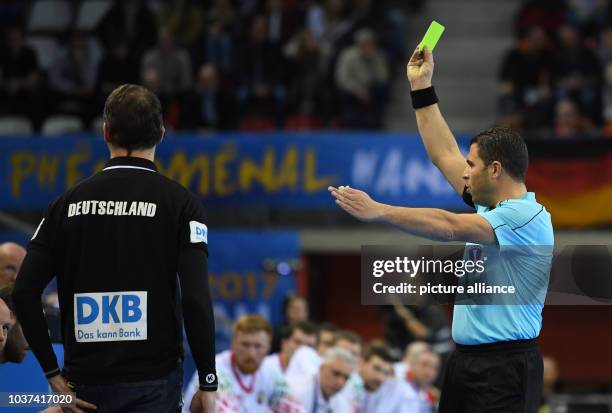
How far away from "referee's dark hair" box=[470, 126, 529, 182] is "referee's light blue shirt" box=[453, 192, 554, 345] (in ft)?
0.48

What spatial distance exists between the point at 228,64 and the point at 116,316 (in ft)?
43.3

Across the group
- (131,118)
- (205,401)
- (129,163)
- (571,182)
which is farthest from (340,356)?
(571,182)

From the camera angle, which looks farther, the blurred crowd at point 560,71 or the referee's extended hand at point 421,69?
the blurred crowd at point 560,71

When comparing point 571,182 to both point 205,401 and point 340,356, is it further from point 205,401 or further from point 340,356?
point 205,401

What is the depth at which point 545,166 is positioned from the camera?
15.3 meters

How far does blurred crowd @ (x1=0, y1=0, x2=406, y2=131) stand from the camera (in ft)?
56.3

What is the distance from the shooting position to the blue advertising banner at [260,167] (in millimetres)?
15602

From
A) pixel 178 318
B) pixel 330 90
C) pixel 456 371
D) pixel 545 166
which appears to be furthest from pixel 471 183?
pixel 330 90

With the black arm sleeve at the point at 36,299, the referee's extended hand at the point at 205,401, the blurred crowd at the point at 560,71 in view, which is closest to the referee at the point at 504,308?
the referee's extended hand at the point at 205,401

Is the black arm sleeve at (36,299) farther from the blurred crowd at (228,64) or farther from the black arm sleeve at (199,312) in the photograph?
the blurred crowd at (228,64)

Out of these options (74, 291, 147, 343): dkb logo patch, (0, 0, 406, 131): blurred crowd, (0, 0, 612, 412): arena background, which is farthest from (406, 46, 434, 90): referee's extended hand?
(0, 0, 406, 131): blurred crowd

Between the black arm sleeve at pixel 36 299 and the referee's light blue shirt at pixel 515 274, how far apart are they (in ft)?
6.38

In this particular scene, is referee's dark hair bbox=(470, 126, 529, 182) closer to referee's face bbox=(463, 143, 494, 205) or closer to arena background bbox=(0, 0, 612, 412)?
referee's face bbox=(463, 143, 494, 205)

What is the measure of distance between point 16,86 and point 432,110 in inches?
498
